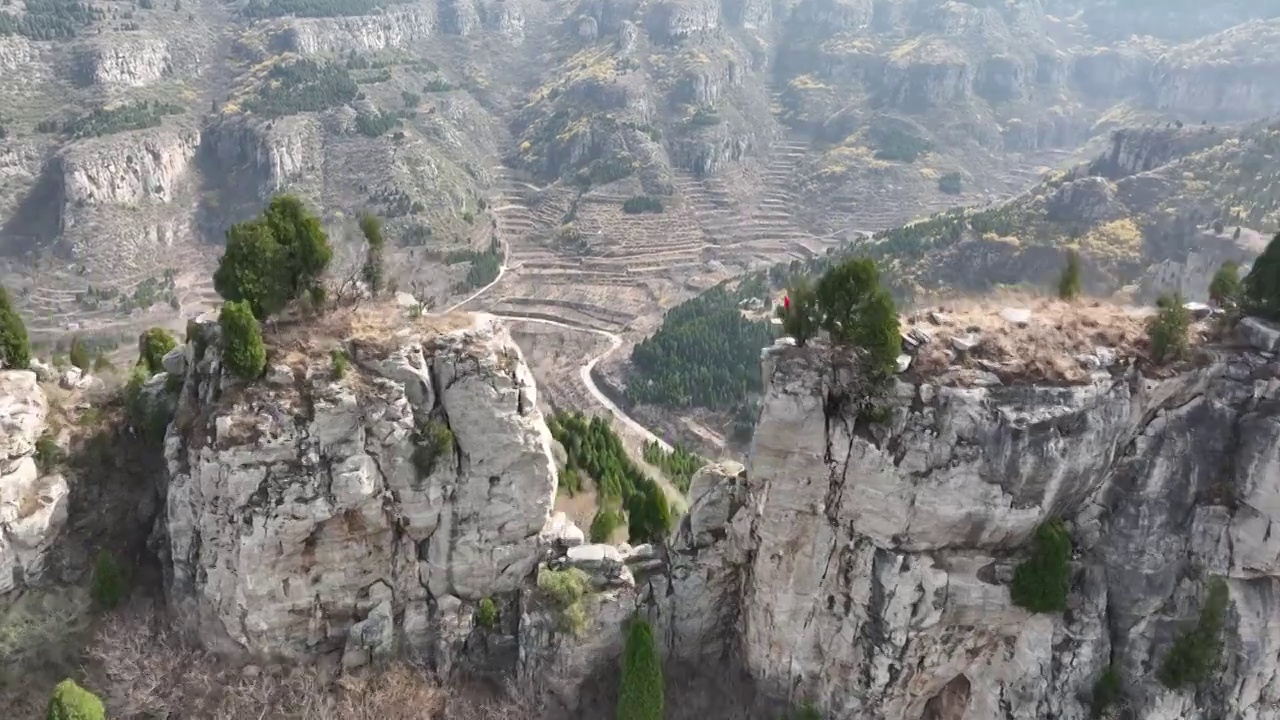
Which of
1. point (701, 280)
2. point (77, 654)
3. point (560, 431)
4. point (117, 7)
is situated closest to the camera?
point (77, 654)

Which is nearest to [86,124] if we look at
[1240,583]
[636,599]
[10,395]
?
[10,395]

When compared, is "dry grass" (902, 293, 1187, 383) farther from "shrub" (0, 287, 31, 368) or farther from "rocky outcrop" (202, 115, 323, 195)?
"rocky outcrop" (202, 115, 323, 195)

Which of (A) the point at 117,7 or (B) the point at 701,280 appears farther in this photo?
(A) the point at 117,7

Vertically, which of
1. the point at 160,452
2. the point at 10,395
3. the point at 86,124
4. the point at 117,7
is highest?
the point at 117,7

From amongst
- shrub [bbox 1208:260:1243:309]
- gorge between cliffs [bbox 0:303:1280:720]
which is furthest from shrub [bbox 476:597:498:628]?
shrub [bbox 1208:260:1243:309]

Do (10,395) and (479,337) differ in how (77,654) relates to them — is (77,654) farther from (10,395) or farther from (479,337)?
(479,337)

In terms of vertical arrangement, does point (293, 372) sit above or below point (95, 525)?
above

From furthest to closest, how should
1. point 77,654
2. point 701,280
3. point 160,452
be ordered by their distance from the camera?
point 701,280 → point 160,452 → point 77,654
